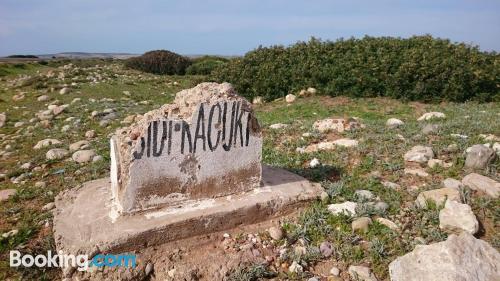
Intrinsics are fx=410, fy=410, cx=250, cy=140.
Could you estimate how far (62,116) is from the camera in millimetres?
9391

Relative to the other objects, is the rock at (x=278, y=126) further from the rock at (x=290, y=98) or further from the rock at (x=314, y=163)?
the rock at (x=290, y=98)

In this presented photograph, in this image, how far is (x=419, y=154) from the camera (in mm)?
5125

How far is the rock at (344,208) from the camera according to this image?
12.8ft

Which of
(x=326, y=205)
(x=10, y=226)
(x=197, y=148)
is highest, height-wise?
(x=197, y=148)

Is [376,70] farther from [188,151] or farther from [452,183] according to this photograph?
[188,151]

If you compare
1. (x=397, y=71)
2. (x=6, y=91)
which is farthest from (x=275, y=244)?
(x=6, y=91)

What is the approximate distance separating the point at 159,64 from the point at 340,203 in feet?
65.8

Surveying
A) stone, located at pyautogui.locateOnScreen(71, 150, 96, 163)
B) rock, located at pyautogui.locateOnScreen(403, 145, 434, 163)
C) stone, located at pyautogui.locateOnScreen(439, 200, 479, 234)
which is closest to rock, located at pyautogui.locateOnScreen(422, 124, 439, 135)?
rock, located at pyautogui.locateOnScreen(403, 145, 434, 163)

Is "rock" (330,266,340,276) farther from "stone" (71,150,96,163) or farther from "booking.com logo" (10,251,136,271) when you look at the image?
"stone" (71,150,96,163)

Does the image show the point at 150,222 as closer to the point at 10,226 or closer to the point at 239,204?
the point at 239,204

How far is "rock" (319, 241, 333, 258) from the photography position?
135 inches

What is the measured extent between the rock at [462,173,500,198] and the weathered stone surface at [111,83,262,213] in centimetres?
223

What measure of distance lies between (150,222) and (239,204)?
0.83 metres

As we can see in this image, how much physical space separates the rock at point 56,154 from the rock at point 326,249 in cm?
461
